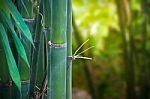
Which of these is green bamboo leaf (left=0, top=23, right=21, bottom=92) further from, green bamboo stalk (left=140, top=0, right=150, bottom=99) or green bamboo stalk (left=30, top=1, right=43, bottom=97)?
green bamboo stalk (left=140, top=0, right=150, bottom=99)

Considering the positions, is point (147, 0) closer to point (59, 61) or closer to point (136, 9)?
point (136, 9)

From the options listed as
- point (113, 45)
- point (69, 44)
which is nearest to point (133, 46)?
point (113, 45)

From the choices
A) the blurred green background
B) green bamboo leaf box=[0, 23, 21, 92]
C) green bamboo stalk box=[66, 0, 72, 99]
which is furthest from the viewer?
the blurred green background

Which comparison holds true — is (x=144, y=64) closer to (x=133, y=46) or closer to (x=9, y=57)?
(x=133, y=46)

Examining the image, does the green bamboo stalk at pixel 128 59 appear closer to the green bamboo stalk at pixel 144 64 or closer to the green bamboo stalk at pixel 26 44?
the green bamboo stalk at pixel 144 64

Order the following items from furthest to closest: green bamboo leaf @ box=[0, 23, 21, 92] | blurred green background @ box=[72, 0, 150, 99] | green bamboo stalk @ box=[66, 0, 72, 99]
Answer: blurred green background @ box=[72, 0, 150, 99] → green bamboo stalk @ box=[66, 0, 72, 99] → green bamboo leaf @ box=[0, 23, 21, 92]

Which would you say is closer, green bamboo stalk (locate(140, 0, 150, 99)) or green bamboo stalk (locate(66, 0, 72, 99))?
green bamboo stalk (locate(66, 0, 72, 99))

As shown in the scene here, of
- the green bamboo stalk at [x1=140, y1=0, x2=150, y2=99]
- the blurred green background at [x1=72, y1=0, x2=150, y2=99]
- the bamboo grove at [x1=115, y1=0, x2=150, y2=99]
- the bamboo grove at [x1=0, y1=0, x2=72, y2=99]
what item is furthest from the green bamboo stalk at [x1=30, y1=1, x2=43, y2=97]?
the green bamboo stalk at [x1=140, y1=0, x2=150, y2=99]

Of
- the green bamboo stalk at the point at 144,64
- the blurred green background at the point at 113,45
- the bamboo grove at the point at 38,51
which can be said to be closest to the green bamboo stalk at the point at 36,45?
the bamboo grove at the point at 38,51
